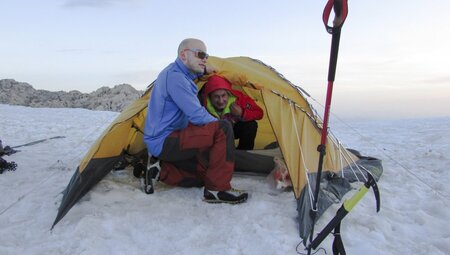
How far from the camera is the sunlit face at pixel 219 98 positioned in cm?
507

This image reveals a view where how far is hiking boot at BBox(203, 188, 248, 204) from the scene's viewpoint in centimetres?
422

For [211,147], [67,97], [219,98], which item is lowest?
[67,97]

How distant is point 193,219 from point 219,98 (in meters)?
1.76

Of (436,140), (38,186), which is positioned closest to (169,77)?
(38,186)

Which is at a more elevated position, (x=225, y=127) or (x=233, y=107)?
(x=233, y=107)

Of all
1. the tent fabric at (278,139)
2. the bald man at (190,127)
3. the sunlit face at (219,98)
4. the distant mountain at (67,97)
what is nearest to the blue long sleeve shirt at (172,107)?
the bald man at (190,127)

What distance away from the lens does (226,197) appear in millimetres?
4230

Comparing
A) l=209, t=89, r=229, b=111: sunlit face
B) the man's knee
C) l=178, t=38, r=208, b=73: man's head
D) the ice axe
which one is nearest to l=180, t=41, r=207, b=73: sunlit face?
l=178, t=38, r=208, b=73: man's head

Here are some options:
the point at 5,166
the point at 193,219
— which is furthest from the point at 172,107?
the point at 5,166

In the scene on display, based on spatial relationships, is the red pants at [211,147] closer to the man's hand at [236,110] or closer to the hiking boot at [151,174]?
the hiking boot at [151,174]

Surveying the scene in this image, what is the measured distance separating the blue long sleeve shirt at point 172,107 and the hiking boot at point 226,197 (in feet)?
2.33

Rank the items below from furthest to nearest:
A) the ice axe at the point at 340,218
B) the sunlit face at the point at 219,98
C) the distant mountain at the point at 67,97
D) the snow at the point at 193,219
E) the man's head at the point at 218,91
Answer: the distant mountain at the point at 67,97
the sunlit face at the point at 219,98
the man's head at the point at 218,91
the snow at the point at 193,219
the ice axe at the point at 340,218

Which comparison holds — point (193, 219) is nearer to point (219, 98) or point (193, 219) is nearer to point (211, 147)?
point (211, 147)

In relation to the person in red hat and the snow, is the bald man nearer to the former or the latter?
the snow
